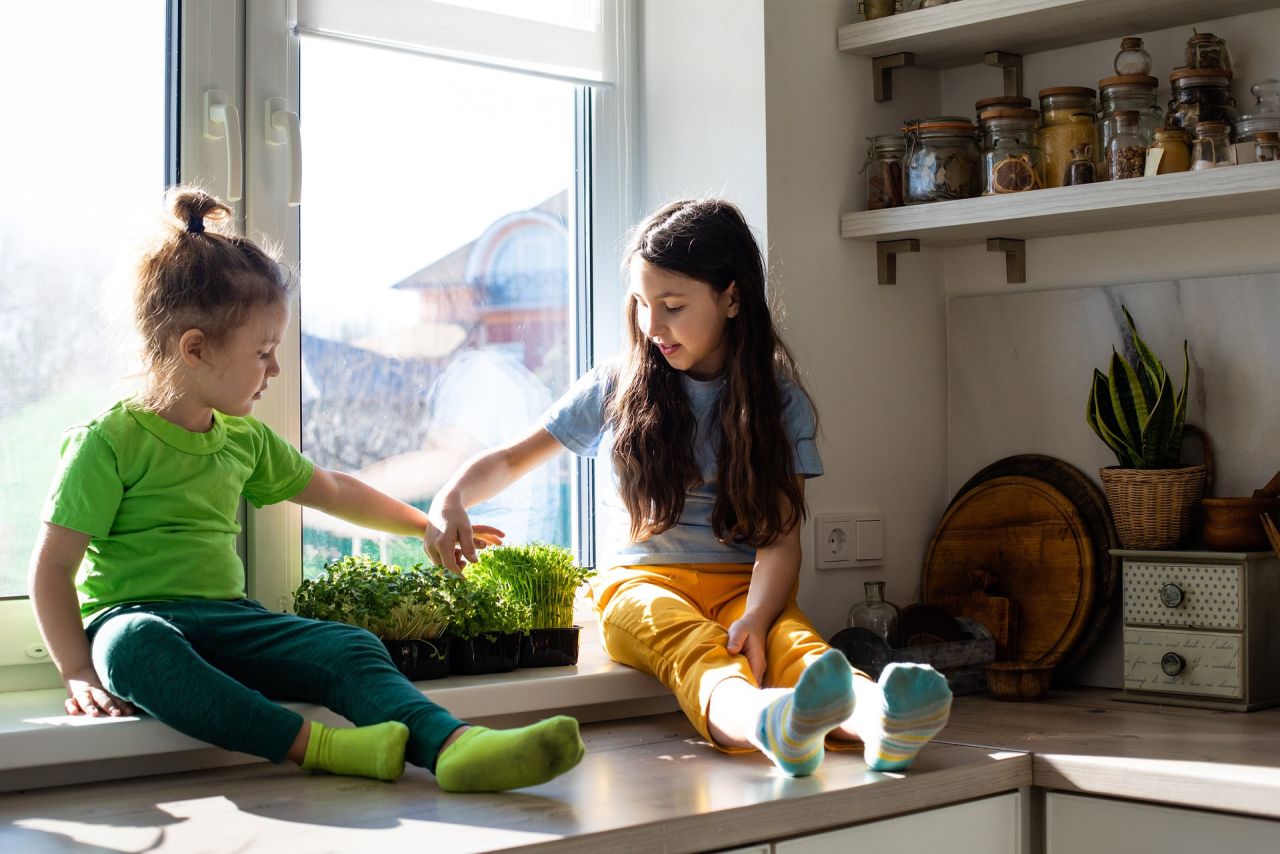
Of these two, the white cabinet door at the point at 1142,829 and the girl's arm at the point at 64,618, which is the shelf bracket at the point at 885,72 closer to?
the white cabinet door at the point at 1142,829

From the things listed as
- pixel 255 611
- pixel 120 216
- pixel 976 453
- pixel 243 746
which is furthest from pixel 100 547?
pixel 976 453

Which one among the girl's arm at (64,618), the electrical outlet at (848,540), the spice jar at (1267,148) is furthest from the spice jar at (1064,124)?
the girl's arm at (64,618)

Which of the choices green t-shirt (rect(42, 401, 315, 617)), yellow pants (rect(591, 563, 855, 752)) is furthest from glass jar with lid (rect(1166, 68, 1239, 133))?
green t-shirt (rect(42, 401, 315, 617))

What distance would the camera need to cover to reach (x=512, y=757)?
1229 mm

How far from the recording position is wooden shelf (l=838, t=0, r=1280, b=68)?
5.89 ft

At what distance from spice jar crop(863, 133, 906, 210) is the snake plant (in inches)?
13.9

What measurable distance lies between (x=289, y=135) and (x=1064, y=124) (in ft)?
3.15

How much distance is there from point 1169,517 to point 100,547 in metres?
1.25

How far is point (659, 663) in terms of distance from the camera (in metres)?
1.60

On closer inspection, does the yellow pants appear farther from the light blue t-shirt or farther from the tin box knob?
the tin box knob

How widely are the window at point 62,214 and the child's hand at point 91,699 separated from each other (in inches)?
8.1

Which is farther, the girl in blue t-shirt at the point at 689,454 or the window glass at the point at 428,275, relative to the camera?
the window glass at the point at 428,275

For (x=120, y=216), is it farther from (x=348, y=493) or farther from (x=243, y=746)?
(x=243, y=746)

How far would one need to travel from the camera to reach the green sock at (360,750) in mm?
1300
